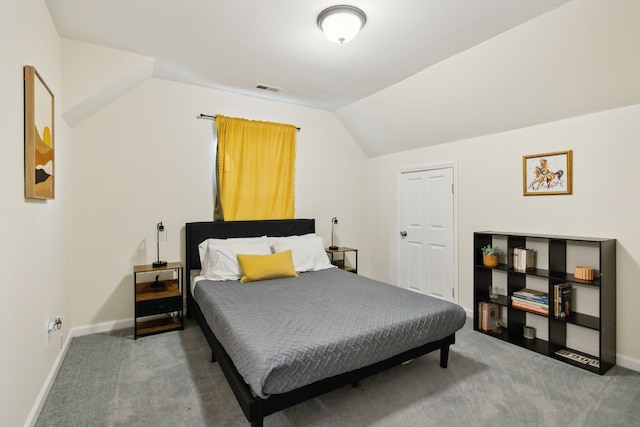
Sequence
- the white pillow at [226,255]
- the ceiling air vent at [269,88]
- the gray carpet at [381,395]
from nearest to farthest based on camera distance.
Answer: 1. the gray carpet at [381,395]
2. the white pillow at [226,255]
3. the ceiling air vent at [269,88]

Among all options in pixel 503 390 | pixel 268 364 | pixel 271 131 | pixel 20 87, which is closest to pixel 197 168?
pixel 271 131

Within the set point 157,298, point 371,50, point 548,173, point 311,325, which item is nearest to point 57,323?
point 157,298

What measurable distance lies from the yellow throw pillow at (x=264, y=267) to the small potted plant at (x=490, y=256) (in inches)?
79.9

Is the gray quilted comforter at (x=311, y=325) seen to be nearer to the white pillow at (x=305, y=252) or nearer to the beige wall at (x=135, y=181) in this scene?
the white pillow at (x=305, y=252)

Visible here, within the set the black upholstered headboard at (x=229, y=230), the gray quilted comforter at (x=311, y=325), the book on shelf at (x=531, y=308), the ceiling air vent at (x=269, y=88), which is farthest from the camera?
the ceiling air vent at (x=269, y=88)

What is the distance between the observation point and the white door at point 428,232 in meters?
4.03

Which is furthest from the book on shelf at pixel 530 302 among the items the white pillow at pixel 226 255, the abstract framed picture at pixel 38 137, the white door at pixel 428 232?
the abstract framed picture at pixel 38 137

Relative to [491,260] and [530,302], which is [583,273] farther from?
[491,260]

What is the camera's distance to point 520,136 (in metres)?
3.26

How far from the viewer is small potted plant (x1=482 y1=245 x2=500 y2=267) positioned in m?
3.30

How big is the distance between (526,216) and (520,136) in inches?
32.7

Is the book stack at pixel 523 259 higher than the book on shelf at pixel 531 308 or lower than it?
higher

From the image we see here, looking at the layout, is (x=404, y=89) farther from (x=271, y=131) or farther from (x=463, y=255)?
(x=463, y=255)

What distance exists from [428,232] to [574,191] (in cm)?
171
